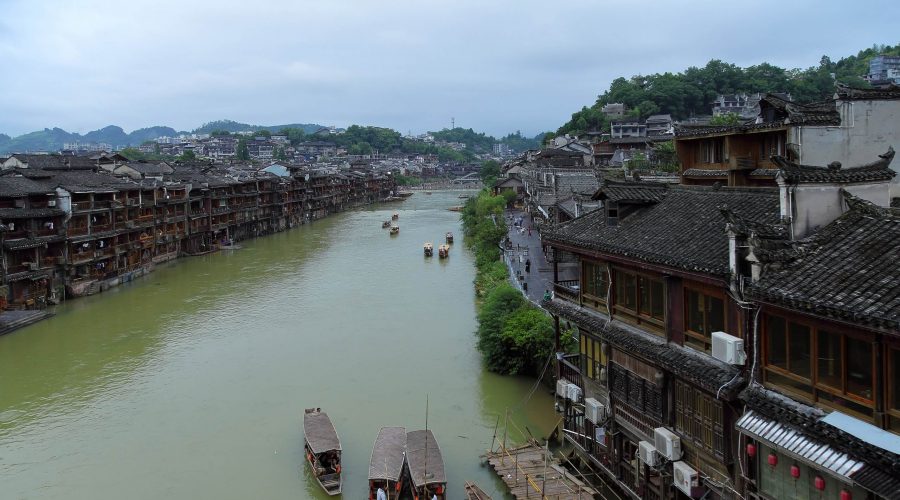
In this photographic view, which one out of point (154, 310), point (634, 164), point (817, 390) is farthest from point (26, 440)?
point (634, 164)

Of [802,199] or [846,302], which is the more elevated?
[802,199]

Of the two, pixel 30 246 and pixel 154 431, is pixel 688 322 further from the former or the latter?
pixel 30 246

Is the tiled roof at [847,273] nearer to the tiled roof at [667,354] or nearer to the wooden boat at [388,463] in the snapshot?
the tiled roof at [667,354]

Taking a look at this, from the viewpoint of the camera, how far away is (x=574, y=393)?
1442cm

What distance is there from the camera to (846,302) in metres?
7.20

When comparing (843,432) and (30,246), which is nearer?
(843,432)

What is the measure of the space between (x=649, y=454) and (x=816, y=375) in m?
4.12

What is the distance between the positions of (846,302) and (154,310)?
31842mm

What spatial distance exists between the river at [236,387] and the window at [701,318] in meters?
6.84

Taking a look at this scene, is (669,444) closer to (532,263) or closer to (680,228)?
(680,228)

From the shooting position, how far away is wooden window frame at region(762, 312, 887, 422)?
7.36 metres

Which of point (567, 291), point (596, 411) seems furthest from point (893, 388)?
point (567, 291)

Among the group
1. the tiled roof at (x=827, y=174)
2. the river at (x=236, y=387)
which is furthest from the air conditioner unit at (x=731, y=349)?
the river at (x=236, y=387)

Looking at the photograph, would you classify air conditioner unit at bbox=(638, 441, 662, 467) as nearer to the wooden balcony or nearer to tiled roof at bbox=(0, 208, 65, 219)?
the wooden balcony
